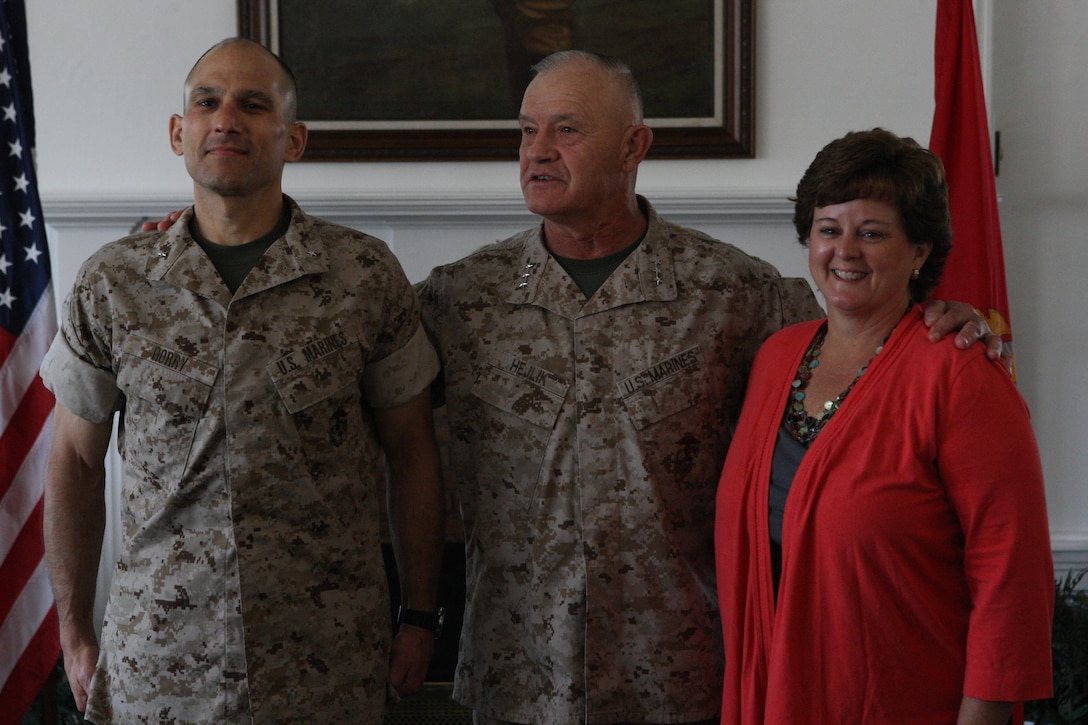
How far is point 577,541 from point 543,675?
0.76 ft

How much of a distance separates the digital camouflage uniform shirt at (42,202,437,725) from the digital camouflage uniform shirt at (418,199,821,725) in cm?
24

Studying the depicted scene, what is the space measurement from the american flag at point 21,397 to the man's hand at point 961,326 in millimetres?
2091

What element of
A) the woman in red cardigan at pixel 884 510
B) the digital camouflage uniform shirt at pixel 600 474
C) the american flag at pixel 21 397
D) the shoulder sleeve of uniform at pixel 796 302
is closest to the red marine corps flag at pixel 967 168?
the shoulder sleeve of uniform at pixel 796 302

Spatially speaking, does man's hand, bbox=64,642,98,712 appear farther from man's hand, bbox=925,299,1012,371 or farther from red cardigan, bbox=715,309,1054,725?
man's hand, bbox=925,299,1012,371

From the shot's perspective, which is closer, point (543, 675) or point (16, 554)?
point (543, 675)

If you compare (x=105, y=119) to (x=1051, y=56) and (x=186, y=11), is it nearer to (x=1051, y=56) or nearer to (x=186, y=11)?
(x=186, y=11)

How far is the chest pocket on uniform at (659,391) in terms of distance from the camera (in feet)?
5.64

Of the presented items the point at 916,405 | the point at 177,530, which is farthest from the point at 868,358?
the point at 177,530

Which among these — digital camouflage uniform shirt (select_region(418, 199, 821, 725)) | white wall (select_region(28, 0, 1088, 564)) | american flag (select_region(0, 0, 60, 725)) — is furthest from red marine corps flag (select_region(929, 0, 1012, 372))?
american flag (select_region(0, 0, 60, 725))

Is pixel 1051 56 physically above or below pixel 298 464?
above

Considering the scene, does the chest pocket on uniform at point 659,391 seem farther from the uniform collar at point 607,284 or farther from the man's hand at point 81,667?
the man's hand at point 81,667

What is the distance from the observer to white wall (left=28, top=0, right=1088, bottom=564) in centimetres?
318

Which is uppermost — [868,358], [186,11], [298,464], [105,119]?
[186,11]

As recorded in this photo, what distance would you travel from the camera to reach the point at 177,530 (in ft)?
5.07
